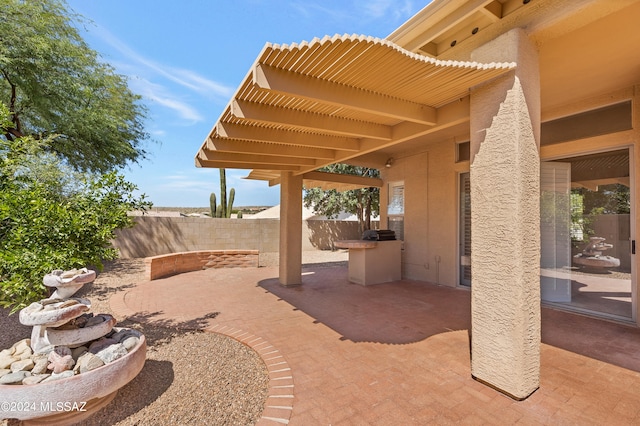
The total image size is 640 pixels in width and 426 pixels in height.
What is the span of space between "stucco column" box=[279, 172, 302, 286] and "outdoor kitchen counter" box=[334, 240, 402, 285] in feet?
3.96

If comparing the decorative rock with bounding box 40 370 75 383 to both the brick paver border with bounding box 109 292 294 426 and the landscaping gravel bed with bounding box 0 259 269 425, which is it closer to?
the landscaping gravel bed with bounding box 0 259 269 425

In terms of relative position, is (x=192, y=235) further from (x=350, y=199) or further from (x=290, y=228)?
(x=350, y=199)

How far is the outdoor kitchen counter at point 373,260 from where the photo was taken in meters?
8.16

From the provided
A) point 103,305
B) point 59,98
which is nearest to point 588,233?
point 103,305

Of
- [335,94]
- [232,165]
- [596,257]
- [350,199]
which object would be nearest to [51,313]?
[335,94]

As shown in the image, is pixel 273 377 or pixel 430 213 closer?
pixel 273 377

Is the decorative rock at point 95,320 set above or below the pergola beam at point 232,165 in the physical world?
below

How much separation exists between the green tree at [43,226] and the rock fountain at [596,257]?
7.98 m

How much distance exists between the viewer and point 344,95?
11.3 ft

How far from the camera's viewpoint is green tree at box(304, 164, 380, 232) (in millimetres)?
17438

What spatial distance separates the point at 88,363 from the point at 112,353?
0.20m

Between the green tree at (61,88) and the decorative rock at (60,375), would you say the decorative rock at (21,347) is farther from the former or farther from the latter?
the green tree at (61,88)

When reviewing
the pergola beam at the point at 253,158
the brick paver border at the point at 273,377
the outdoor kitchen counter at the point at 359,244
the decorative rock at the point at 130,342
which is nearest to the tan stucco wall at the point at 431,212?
the outdoor kitchen counter at the point at 359,244

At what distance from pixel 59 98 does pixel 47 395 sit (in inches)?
397
